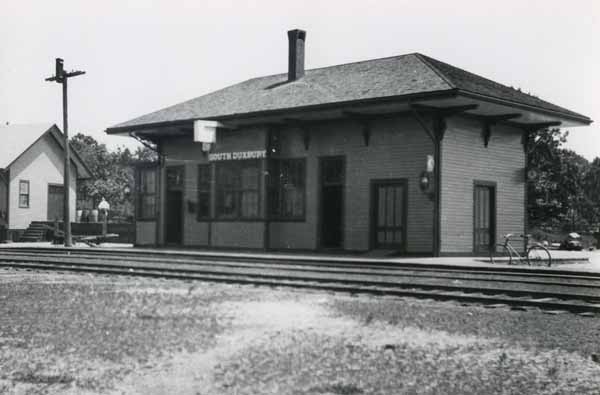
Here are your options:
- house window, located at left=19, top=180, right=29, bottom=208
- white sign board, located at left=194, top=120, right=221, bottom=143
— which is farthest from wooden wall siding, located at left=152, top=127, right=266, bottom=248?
house window, located at left=19, top=180, right=29, bottom=208

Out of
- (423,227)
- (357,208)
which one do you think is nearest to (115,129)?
(357,208)

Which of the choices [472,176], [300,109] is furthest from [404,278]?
[300,109]

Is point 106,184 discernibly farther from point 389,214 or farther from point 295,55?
point 389,214

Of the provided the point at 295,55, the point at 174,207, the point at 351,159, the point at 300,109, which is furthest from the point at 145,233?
the point at 351,159

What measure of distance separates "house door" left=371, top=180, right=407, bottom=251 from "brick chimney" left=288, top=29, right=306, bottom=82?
6812 mm

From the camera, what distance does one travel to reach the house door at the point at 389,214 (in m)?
20.7

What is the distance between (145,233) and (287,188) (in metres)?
7.12

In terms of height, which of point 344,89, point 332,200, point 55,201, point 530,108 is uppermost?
point 344,89

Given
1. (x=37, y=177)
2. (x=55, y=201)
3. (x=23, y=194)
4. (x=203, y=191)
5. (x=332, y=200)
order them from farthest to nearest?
(x=55, y=201) < (x=37, y=177) < (x=23, y=194) < (x=203, y=191) < (x=332, y=200)

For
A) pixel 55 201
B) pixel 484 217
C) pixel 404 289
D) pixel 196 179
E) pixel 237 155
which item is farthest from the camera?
pixel 55 201

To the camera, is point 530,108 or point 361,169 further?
point 361,169

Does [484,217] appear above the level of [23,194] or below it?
below

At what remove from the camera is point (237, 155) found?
24469 mm

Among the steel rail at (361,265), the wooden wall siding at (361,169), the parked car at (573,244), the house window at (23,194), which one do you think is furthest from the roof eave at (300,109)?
the parked car at (573,244)
